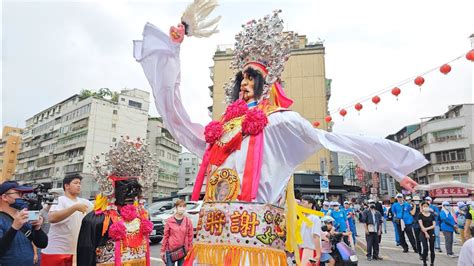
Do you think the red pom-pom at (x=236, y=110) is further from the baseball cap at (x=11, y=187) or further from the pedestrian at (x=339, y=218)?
the pedestrian at (x=339, y=218)

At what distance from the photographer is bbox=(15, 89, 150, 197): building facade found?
4484cm

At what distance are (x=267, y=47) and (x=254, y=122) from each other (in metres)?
0.71

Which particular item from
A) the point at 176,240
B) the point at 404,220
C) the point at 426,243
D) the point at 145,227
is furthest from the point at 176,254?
the point at 404,220

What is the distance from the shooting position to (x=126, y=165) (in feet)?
16.1

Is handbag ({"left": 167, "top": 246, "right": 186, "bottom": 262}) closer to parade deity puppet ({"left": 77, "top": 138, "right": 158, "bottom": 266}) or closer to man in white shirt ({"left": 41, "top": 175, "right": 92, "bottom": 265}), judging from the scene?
parade deity puppet ({"left": 77, "top": 138, "right": 158, "bottom": 266})

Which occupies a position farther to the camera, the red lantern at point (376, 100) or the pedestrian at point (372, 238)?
the red lantern at point (376, 100)

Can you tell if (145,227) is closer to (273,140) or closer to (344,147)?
(273,140)

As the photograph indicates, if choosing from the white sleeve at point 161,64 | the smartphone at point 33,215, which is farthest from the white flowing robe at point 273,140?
the smartphone at point 33,215

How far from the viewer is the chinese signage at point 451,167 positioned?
136ft

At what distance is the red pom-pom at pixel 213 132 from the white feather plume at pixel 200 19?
29.6 inches

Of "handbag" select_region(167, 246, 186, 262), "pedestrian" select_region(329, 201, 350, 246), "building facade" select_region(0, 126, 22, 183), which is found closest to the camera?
"handbag" select_region(167, 246, 186, 262)

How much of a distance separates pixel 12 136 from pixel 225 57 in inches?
2094

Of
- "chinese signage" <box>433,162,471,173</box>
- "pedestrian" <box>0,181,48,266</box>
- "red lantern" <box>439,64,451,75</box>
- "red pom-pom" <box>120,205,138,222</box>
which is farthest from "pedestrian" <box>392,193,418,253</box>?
"chinese signage" <box>433,162,471,173</box>

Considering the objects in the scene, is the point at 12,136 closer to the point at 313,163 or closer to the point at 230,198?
the point at 313,163
